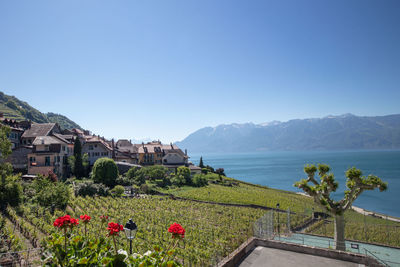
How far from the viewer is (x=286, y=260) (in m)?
12.1

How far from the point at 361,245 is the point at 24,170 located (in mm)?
46805

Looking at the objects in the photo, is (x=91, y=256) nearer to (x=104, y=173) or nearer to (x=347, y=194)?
(x=347, y=194)

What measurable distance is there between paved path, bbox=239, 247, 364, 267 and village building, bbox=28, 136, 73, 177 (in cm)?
3710

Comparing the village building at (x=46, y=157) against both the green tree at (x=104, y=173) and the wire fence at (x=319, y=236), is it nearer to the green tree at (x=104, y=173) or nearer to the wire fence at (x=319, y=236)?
the green tree at (x=104, y=173)


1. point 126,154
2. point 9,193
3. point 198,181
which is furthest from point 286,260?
Answer: point 126,154

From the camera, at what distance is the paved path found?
11.7 m

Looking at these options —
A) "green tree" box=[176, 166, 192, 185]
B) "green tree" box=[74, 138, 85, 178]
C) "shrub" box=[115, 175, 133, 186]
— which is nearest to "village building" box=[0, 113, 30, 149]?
"green tree" box=[74, 138, 85, 178]

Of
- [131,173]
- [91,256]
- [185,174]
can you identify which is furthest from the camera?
[185,174]

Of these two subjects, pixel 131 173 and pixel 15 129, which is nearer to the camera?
pixel 15 129

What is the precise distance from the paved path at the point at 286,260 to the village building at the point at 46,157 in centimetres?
3710

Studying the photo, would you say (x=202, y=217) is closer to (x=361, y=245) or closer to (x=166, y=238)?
(x=166, y=238)

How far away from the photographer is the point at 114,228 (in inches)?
265

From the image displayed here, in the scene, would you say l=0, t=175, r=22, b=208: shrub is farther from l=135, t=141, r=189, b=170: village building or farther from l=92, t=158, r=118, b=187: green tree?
l=135, t=141, r=189, b=170: village building

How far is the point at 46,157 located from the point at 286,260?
132 feet
